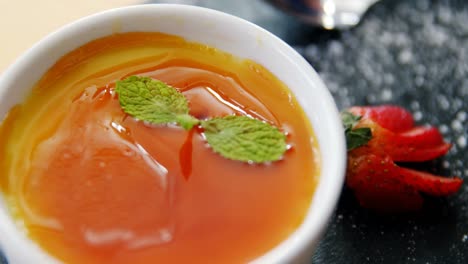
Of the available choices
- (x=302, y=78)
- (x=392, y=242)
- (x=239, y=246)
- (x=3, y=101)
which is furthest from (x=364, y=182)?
(x=3, y=101)

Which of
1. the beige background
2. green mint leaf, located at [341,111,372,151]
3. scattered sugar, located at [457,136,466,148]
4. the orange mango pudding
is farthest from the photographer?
the beige background

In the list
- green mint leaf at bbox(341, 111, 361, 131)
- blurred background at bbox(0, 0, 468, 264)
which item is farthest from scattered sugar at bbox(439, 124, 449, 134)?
green mint leaf at bbox(341, 111, 361, 131)

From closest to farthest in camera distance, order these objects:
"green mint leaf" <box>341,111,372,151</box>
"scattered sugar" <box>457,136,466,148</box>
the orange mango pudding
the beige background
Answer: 1. the orange mango pudding
2. "green mint leaf" <box>341,111,372,151</box>
3. "scattered sugar" <box>457,136,466,148</box>
4. the beige background

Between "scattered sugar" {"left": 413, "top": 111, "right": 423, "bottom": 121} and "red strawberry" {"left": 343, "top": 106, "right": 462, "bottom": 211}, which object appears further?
"scattered sugar" {"left": 413, "top": 111, "right": 423, "bottom": 121}

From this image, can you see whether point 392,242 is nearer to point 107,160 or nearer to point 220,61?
point 220,61

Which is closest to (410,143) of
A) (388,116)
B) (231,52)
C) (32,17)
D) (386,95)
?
(388,116)

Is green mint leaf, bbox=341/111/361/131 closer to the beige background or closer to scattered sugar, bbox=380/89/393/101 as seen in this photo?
scattered sugar, bbox=380/89/393/101
